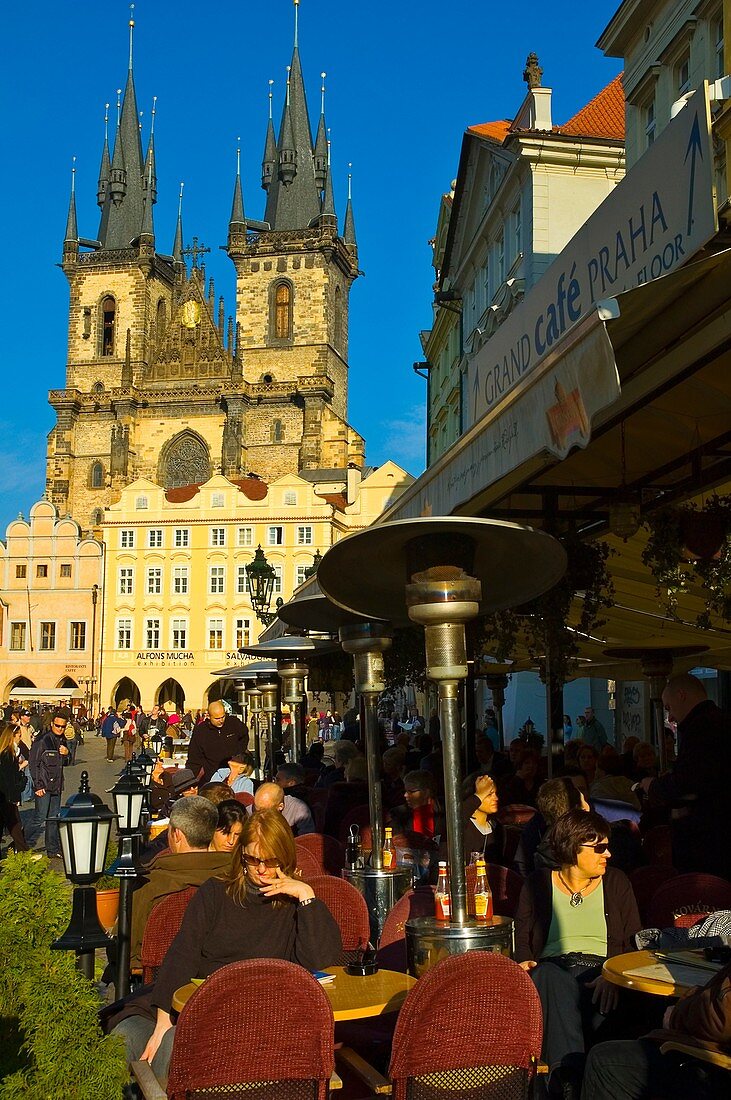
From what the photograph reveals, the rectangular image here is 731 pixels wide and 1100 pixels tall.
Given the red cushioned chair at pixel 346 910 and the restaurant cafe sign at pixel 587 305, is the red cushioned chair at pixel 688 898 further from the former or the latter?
the restaurant cafe sign at pixel 587 305

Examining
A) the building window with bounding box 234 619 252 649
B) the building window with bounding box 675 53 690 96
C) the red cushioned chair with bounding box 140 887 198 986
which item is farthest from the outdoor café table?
the building window with bounding box 234 619 252 649

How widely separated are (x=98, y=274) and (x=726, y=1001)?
87.8 meters

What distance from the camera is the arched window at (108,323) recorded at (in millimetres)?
85000

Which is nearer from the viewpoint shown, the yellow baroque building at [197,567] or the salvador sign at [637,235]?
the salvador sign at [637,235]

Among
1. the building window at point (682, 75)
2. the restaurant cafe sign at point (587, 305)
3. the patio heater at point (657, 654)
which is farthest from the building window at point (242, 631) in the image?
the restaurant cafe sign at point (587, 305)

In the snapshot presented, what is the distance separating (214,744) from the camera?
12.7 metres

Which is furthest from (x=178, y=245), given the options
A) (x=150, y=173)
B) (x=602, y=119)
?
(x=602, y=119)

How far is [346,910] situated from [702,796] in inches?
62.1

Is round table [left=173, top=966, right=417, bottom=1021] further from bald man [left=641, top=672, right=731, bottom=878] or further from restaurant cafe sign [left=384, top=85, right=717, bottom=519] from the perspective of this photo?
restaurant cafe sign [left=384, top=85, right=717, bottom=519]

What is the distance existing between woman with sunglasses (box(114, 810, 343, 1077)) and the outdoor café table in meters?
1.00

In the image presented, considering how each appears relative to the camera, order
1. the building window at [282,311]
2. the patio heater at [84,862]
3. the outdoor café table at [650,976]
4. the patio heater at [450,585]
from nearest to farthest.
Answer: the outdoor café table at [650,976] < the patio heater at [450,585] < the patio heater at [84,862] < the building window at [282,311]

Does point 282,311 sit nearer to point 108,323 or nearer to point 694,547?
point 108,323

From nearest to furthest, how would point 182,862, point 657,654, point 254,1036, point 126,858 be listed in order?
point 254,1036
point 182,862
point 126,858
point 657,654

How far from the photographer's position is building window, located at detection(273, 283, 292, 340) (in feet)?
277
